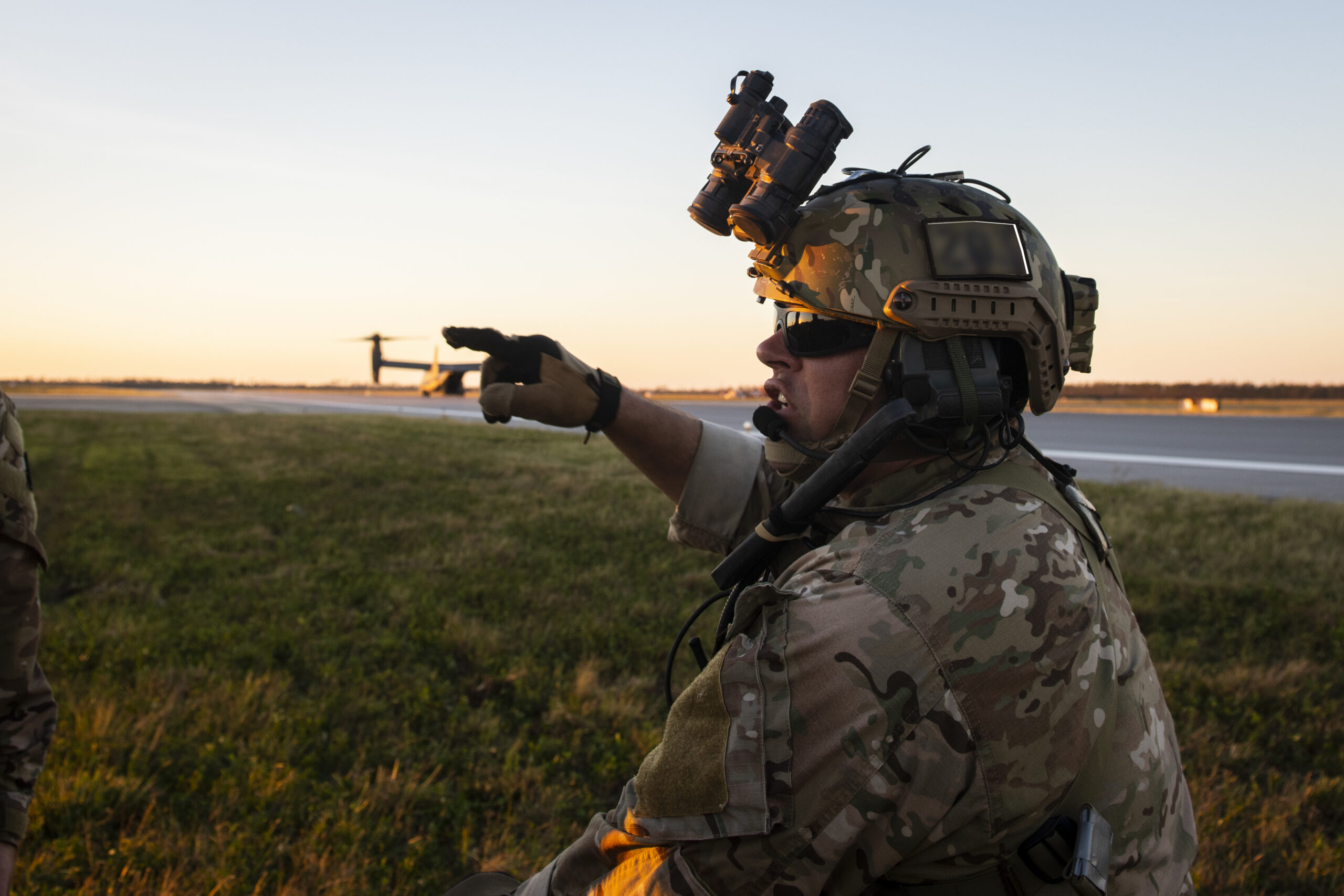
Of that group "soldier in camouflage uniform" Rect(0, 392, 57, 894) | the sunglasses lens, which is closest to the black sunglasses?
the sunglasses lens

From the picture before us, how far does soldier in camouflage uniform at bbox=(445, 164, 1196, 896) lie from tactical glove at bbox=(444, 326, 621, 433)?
108 cm

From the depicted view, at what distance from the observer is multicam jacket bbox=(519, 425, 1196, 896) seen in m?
1.39

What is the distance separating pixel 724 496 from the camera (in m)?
2.89

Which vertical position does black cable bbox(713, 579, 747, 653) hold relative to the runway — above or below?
above

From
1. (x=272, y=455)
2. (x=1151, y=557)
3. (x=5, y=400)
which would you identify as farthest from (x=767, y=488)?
(x=272, y=455)

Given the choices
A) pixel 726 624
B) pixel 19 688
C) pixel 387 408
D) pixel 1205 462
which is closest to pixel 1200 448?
pixel 1205 462

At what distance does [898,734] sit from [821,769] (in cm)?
15

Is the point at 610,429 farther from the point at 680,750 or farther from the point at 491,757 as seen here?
the point at 491,757

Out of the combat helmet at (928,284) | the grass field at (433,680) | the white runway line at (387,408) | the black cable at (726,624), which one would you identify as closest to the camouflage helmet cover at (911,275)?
the combat helmet at (928,284)

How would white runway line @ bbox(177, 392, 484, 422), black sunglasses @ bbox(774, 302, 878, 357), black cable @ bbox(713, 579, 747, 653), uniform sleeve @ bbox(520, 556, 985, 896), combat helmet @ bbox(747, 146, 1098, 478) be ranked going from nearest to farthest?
uniform sleeve @ bbox(520, 556, 985, 896) < black cable @ bbox(713, 579, 747, 653) < combat helmet @ bbox(747, 146, 1098, 478) < black sunglasses @ bbox(774, 302, 878, 357) < white runway line @ bbox(177, 392, 484, 422)

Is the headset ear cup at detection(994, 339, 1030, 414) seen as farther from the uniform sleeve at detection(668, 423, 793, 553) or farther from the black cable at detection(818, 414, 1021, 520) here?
the uniform sleeve at detection(668, 423, 793, 553)

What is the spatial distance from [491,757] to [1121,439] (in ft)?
68.9

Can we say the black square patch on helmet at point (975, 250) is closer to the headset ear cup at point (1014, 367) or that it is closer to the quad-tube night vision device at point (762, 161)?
the headset ear cup at point (1014, 367)

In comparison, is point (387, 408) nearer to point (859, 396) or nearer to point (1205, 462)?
point (1205, 462)
